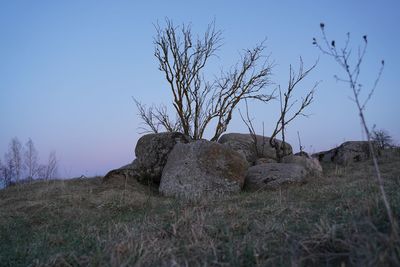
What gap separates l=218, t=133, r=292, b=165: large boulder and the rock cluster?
7.88 ft

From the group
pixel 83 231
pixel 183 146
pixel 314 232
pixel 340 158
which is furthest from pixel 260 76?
pixel 314 232

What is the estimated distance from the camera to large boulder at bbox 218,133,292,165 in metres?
12.5

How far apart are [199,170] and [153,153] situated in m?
2.06

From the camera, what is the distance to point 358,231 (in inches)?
113

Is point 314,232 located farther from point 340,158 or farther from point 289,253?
point 340,158

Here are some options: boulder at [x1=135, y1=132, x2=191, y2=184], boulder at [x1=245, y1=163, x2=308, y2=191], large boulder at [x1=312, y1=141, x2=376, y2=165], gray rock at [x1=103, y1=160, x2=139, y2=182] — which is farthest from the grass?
large boulder at [x1=312, y1=141, x2=376, y2=165]

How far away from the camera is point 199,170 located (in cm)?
873

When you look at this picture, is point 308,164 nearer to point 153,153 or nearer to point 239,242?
point 153,153

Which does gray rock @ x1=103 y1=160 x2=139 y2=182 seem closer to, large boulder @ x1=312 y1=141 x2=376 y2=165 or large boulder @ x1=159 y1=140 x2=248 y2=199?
large boulder @ x1=159 y1=140 x2=248 y2=199

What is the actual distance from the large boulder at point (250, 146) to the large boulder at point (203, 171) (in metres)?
3.27

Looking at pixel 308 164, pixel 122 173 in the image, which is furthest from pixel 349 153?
pixel 122 173

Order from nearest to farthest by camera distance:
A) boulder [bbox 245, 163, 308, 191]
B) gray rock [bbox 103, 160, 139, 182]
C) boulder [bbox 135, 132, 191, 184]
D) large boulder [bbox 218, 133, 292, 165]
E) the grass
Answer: the grass, boulder [bbox 245, 163, 308, 191], gray rock [bbox 103, 160, 139, 182], boulder [bbox 135, 132, 191, 184], large boulder [bbox 218, 133, 292, 165]

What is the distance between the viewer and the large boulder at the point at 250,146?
12521mm

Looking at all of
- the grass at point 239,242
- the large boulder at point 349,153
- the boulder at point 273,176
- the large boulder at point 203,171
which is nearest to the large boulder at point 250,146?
the large boulder at point 349,153
